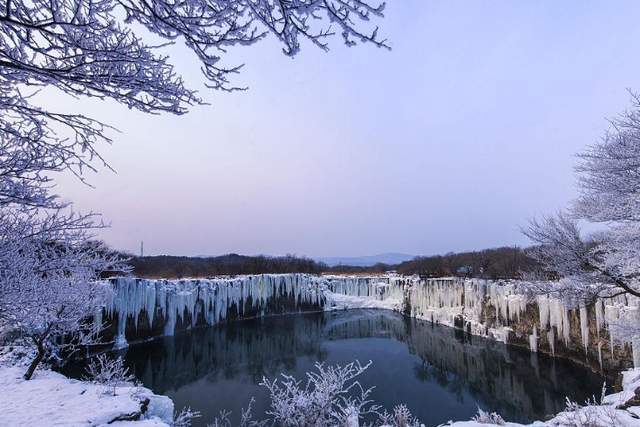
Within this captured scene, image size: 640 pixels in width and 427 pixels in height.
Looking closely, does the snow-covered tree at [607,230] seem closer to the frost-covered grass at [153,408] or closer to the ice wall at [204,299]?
the frost-covered grass at [153,408]

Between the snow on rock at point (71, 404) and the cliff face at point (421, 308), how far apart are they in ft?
20.6

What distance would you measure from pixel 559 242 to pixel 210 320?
16355 mm

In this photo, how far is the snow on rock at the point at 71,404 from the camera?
393cm

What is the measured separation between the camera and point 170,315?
15.7 metres

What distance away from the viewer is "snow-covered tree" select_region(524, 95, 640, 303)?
5.10 meters

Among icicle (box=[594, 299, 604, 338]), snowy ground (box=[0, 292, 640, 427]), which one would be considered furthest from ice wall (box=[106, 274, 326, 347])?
icicle (box=[594, 299, 604, 338])

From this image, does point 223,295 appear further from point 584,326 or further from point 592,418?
point 592,418

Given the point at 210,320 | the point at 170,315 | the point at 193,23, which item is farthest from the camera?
the point at 210,320

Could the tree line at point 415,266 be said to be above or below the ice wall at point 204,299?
above

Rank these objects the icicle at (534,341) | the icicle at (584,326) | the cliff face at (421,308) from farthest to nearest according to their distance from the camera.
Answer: the icicle at (534,341)
the cliff face at (421,308)
the icicle at (584,326)

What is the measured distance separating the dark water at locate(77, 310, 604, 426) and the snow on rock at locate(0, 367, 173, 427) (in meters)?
2.64

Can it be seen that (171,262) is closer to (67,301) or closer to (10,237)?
(67,301)

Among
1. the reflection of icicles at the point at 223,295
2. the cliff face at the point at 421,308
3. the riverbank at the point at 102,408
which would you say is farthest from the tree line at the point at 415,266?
the riverbank at the point at 102,408

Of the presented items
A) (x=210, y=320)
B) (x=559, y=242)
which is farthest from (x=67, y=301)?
(x=210, y=320)
